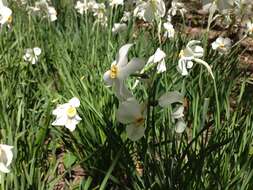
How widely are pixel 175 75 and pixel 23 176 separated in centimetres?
132

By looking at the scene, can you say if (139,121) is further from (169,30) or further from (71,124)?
(169,30)

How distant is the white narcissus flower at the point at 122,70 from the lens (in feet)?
4.54

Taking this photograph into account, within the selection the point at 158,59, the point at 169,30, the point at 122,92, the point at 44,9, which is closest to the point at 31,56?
the point at 44,9

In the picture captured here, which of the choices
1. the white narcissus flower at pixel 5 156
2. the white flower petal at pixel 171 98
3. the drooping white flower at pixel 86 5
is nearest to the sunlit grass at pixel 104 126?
the white flower petal at pixel 171 98

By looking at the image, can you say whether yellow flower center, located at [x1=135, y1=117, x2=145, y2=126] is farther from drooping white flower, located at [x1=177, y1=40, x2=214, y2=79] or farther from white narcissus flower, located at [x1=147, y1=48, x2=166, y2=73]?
drooping white flower, located at [x1=177, y1=40, x2=214, y2=79]

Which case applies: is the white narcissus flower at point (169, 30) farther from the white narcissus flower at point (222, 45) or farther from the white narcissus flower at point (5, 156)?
the white narcissus flower at point (5, 156)

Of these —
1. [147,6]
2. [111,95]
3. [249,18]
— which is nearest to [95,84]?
[111,95]

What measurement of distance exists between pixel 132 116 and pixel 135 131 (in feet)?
0.19

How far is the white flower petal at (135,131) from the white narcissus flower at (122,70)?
0.09m

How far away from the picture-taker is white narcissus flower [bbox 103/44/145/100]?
1384 millimetres

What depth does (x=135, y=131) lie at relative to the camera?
1413mm

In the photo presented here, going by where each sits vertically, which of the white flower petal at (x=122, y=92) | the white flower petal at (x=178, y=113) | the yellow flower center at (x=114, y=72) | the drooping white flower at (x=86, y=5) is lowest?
the drooping white flower at (x=86, y=5)

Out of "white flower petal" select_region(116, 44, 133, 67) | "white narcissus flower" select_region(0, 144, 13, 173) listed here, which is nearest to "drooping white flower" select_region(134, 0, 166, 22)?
"white flower petal" select_region(116, 44, 133, 67)

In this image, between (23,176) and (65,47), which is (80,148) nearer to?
(23,176)
